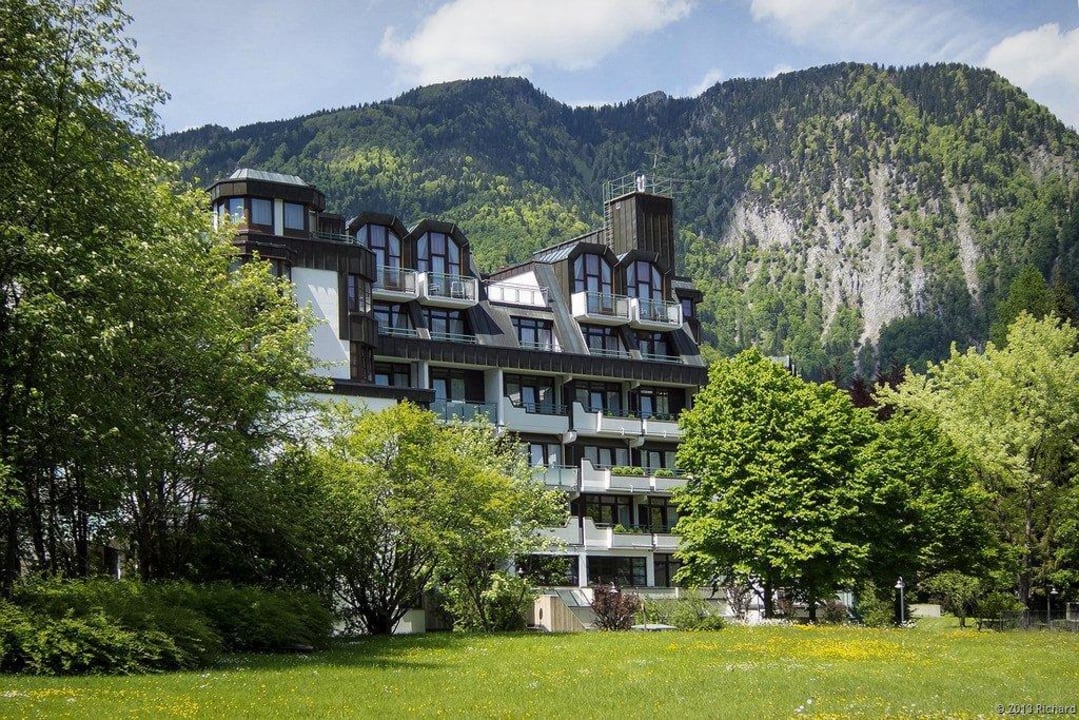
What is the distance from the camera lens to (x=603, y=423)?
7412 centimetres

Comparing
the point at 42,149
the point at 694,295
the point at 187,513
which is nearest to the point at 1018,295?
the point at 694,295

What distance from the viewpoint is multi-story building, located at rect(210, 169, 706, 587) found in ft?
203

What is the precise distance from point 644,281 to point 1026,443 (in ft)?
71.3

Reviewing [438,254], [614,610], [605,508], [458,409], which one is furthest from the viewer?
[605,508]

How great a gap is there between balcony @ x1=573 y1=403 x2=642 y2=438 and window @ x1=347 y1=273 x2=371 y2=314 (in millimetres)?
14007

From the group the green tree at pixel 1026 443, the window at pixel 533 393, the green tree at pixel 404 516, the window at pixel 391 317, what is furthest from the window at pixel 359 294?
the green tree at pixel 1026 443

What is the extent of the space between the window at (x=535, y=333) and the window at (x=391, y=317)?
6.54m

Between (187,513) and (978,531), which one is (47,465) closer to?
(187,513)

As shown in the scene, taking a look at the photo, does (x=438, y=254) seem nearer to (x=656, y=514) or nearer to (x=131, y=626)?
(x=656, y=514)

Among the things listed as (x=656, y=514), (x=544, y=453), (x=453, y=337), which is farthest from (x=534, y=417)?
(x=656, y=514)

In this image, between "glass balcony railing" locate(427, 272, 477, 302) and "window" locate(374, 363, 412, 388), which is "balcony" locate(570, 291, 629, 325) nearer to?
"glass balcony railing" locate(427, 272, 477, 302)

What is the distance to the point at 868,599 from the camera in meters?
63.1

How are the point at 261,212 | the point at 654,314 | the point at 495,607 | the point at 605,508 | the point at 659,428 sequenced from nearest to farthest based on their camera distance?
the point at 495,607 < the point at 261,212 < the point at 605,508 < the point at 659,428 < the point at 654,314

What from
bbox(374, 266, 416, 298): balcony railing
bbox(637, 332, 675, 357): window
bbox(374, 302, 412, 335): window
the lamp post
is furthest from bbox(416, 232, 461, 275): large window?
the lamp post
